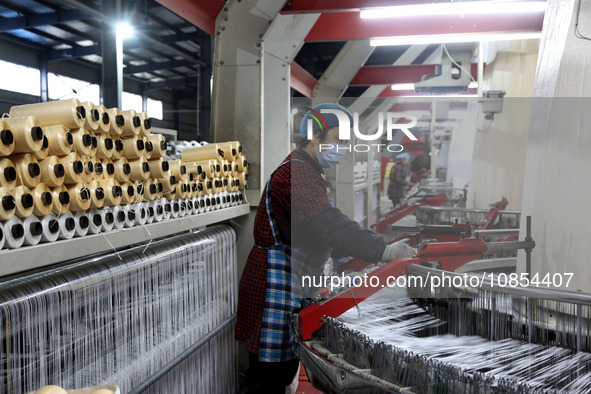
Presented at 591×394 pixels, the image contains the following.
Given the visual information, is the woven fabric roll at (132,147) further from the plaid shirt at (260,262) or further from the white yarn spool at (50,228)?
the plaid shirt at (260,262)

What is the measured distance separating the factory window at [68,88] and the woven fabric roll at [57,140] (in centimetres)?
1115

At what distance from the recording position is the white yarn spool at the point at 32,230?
1352 millimetres

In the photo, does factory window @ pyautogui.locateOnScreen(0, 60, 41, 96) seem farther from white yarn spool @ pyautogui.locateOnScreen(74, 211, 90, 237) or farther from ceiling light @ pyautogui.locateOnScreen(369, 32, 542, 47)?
white yarn spool @ pyautogui.locateOnScreen(74, 211, 90, 237)

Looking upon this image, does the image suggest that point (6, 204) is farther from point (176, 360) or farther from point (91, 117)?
point (176, 360)

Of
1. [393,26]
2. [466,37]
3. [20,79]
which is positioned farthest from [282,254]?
[20,79]

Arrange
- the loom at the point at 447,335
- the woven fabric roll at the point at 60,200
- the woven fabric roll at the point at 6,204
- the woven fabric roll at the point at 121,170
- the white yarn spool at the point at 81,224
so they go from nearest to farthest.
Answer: the loom at the point at 447,335 < the woven fabric roll at the point at 6,204 < the woven fabric roll at the point at 60,200 < the white yarn spool at the point at 81,224 < the woven fabric roll at the point at 121,170

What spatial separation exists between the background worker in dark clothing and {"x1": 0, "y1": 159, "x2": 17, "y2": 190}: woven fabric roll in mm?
1101

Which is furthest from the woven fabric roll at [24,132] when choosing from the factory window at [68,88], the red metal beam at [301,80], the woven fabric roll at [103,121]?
the factory window at [68,88]

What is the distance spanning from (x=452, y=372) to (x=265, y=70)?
10.1 ft

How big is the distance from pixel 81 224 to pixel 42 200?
217mm

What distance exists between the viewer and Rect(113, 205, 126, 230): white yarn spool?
182 centimetres

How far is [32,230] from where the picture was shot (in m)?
1.38

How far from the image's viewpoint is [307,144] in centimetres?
193

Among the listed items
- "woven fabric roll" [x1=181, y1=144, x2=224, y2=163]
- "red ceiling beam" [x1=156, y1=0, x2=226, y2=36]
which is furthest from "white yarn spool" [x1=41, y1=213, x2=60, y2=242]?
"red ceiling beam" [x1=156, y1=0, x2=226, y2=36]
